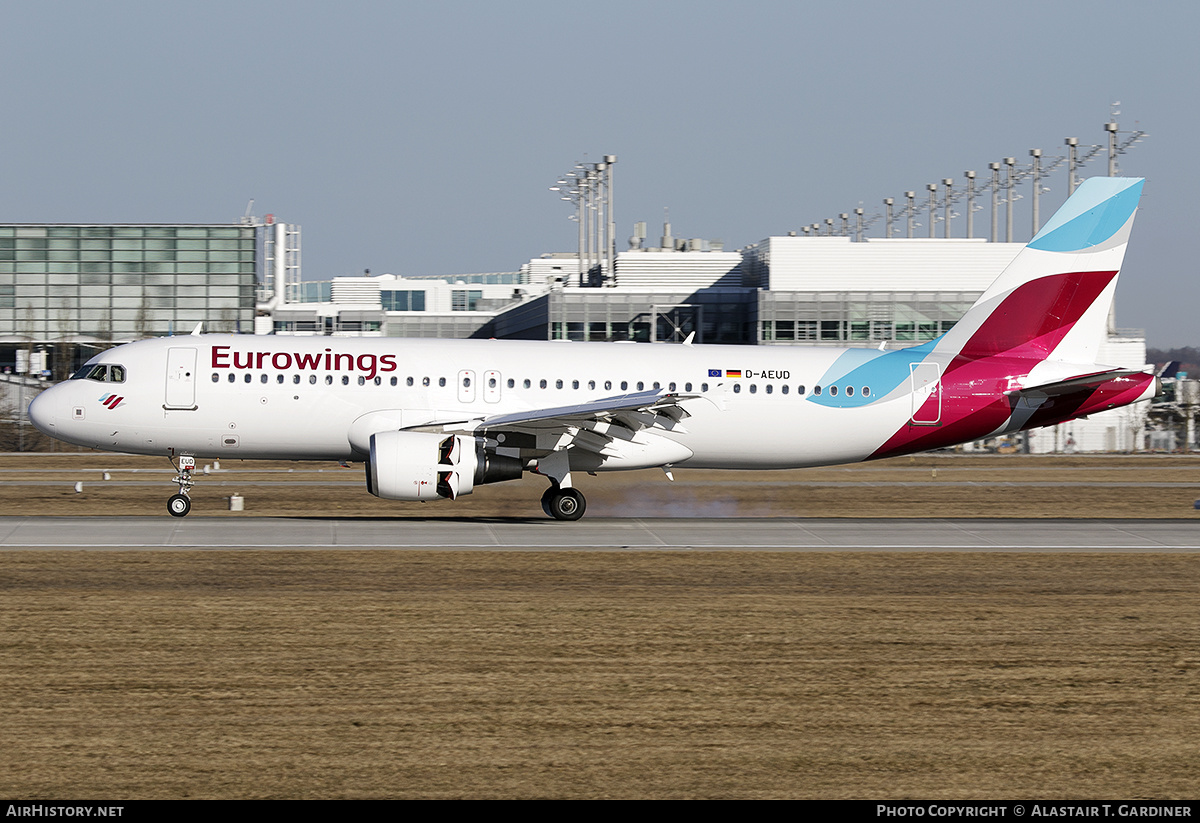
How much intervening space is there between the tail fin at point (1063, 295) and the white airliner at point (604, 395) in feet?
0.11

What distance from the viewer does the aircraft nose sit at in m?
26.8

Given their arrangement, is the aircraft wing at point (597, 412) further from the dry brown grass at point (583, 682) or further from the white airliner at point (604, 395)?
the dry brown grass at point (583, 682)

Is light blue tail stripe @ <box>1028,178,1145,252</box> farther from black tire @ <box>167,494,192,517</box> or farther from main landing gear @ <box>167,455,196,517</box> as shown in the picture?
black tire @ <box>167,494,192,517</box>

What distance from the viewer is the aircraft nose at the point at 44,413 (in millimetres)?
26797

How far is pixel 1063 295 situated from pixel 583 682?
67.6 feet

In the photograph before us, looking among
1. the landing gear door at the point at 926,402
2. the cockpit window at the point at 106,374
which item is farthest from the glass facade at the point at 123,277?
the landing gear door at the point at 926,402

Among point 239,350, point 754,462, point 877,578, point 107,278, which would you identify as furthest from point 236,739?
point 107,278

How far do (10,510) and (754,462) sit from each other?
60.5 feet

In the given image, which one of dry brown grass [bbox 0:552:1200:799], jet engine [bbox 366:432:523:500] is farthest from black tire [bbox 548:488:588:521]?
dry brown grass [bbox 0:552:1200:799]

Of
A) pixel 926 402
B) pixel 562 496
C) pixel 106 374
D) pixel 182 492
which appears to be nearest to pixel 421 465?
pixel 562 496

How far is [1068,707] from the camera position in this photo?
1209 cm

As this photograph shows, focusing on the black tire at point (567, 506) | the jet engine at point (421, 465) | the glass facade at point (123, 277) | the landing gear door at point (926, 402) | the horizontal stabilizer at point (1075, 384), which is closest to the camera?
the jet engine at point (421, 465)

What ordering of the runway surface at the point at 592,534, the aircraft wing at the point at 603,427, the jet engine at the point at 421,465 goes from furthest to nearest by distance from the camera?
the aircraft wing at the point at 603,427
the jet engine at the point at 421,465
the runway surface at the point at 592,534
